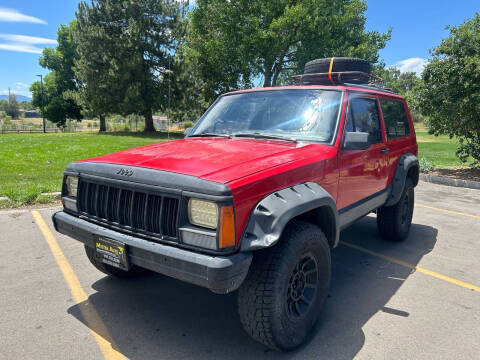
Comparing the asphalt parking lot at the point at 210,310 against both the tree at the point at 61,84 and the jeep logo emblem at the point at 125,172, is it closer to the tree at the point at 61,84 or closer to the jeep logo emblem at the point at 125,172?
the jeep logo emblem at the point at 125,172

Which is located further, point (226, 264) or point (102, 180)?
point (102, 180)

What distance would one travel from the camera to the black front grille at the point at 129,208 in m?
2.45

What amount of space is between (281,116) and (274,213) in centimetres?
151

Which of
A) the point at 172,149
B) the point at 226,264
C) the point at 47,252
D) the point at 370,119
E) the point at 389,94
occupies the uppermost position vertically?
the point at 389,94

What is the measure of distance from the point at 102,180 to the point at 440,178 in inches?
397

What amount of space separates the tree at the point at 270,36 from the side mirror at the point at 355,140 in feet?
68.0

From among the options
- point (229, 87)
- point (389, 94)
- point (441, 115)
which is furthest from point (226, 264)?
point (229, 87)

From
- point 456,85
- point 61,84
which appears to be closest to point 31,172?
point 456,85

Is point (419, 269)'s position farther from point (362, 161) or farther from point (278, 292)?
point (278, 292)

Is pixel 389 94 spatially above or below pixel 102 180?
above

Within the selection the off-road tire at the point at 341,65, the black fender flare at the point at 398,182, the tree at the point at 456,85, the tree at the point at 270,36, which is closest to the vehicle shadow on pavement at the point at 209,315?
the black fender flare at the point at 398,182

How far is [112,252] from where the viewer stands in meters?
2.66

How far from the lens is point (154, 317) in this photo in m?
3.10

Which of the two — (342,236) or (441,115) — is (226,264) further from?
(441,115)
